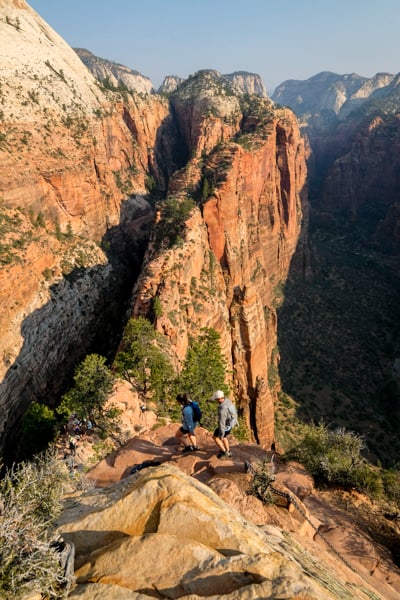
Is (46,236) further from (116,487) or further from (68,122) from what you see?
(116,487)

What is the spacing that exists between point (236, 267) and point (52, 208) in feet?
95.7

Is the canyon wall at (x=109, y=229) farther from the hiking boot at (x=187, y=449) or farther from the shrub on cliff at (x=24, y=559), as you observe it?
the shrub on cliff at (x=24, y=559)

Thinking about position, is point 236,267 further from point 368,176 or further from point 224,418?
point 368,176

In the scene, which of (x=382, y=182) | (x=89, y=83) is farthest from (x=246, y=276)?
(x=382, y=182)

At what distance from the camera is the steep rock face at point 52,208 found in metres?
41.4

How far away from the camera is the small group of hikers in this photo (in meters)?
14.1

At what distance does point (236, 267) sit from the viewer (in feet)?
183

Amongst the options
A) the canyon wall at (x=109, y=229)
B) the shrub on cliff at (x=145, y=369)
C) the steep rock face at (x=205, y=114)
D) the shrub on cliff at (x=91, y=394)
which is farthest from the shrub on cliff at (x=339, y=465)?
the steep rock face at (x=205, y=114)

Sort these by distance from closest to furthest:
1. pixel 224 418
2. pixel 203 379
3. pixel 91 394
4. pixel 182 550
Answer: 1. pixel 182 550
2. pixel 224 418
3. pixel 91 394
4. pixel 203 379

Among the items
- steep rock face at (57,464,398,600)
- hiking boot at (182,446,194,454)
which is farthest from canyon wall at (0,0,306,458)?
steep rock face at (57,464,398,600)

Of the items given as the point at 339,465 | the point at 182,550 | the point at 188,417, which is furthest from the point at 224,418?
the point at 339,465

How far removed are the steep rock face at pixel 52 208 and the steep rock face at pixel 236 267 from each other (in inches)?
466

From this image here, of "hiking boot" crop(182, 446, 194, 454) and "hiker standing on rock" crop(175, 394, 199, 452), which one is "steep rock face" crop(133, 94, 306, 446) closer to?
"hiking boot" crop(182, 446, 194, 454)

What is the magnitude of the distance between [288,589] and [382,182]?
16686 centimetres
